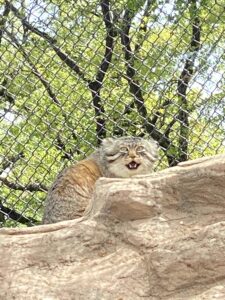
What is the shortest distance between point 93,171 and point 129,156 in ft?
0.54

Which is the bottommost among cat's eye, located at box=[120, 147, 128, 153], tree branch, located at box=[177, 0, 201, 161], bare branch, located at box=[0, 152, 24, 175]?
bare branch, located at box=[0, 152, 24, 175]

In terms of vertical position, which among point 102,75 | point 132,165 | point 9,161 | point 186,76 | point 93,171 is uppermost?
point 186,76

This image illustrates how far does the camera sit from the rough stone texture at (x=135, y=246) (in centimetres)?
188

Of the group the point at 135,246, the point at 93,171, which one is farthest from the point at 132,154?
the point at 135,246

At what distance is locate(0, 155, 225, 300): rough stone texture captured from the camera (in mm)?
1879

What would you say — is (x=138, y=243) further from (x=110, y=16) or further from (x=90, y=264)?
(x=110, y=16)

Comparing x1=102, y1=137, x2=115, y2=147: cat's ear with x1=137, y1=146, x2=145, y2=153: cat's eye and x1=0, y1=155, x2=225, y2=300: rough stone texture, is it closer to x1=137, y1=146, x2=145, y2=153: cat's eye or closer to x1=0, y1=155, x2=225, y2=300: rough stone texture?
x1=137, y1=146, x2=145, y2=153: cat's eye

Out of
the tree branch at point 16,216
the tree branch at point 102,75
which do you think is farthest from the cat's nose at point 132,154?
the tree branch at point 16,216

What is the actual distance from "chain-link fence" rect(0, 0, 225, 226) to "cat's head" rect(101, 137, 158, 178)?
325 millimetres


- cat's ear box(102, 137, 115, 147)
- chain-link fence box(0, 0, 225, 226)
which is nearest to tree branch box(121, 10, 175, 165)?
chain-link fence box(0, 0, 225, 226)

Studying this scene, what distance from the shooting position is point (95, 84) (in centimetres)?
392

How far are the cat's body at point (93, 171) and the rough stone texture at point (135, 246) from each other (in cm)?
96

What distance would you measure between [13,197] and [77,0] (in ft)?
3.26

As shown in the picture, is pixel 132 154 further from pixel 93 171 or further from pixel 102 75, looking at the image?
pixel 102 75
